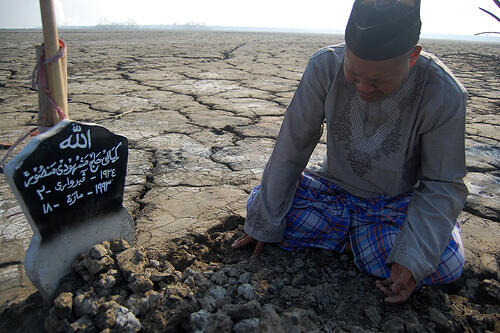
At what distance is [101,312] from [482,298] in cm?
121

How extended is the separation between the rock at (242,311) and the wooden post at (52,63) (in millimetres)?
747

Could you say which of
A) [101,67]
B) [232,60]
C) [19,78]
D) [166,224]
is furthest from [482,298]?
[232,60]

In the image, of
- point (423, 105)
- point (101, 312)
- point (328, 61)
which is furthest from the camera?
point (328, 61)

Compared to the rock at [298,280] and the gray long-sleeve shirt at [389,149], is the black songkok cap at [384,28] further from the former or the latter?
the rock at [298,280]

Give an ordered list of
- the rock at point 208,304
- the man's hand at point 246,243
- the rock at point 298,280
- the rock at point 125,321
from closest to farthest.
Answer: the rock at point 125,321
the rock at point 208,304
the rock at point 298,280
the man's hand at point 246,243

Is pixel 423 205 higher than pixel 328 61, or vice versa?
pixel 328 61

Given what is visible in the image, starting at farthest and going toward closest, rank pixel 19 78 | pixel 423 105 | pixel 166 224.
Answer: pixel 19 78 → pixel 166 224 → pixel 423 105

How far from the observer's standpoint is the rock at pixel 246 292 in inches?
47.7

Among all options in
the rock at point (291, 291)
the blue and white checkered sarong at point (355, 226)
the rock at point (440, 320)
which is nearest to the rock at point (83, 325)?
the rock at point (291, 291)

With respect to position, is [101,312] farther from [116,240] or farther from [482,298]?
[482,298]

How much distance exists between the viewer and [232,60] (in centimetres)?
731

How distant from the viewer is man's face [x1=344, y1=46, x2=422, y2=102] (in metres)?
1.12

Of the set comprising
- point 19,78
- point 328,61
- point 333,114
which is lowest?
point 19,78

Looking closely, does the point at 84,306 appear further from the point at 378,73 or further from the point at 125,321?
the point at 378,73
